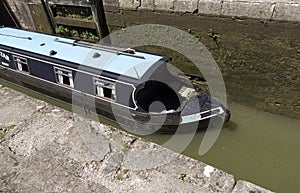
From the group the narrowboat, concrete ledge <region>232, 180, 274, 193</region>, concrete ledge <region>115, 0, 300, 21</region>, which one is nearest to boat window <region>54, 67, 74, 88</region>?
the narrowboat

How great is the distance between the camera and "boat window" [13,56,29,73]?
24.2 feet

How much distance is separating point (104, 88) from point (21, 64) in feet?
9.22

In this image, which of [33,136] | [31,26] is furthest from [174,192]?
[31,26]

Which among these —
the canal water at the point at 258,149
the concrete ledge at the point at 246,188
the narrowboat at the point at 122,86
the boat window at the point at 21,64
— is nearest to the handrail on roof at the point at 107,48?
the narrowboat at the point at 122,86

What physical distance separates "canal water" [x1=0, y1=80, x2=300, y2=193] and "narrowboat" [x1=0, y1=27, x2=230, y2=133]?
53 centimetres

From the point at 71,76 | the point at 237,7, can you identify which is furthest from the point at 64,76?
the point at 237,7

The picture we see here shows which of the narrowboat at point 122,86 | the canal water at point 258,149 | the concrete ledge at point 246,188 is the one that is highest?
the concrete ledge at point 246,188

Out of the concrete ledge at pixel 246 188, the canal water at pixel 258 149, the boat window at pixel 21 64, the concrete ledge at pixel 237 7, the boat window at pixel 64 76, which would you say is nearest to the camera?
the concrete ledge at pixel 246 188

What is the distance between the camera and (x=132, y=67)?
5848mm

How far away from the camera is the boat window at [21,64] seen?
737cm

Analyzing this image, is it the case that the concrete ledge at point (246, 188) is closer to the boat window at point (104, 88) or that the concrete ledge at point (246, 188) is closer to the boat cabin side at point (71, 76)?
the boat cabin side at point (71, 76)

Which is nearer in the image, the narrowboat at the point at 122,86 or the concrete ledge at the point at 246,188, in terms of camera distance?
the concrete ledge at the point at 246,188

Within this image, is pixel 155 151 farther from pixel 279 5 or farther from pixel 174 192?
pixel 279 5

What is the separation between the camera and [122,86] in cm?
581
